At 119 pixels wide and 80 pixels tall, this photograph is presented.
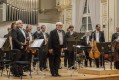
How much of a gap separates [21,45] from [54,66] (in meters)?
1.00

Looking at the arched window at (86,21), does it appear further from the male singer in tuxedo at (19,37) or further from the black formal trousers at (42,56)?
the male singer in tuxedo at (19,37)

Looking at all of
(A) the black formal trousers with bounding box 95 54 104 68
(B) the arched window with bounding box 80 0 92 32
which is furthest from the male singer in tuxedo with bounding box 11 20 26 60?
(B) the arched window with bounding box 80 0 92 32

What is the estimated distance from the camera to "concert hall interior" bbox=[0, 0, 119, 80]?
24.4 ft

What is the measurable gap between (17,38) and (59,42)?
1.03m

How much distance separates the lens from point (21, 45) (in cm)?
732

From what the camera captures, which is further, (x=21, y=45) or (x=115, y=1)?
(x=115, y=1)

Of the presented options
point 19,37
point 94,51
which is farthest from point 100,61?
point 19,37

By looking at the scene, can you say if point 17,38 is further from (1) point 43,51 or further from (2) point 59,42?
(1) point 43,51

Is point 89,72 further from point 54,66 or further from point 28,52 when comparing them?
point 28,52

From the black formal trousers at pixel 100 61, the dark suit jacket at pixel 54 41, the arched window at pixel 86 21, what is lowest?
the black formal trousers at pixel 100 61

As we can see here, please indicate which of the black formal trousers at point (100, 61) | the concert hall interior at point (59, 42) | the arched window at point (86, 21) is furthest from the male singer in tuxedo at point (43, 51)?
the arched window at point (86, 21)

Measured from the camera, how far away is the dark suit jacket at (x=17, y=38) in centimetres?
735

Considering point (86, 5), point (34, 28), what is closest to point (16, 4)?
point (34, 28)

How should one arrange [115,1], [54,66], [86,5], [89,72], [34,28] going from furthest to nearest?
[86,5] < [34,28] < [115,1] < [89,72] < [54,66]
